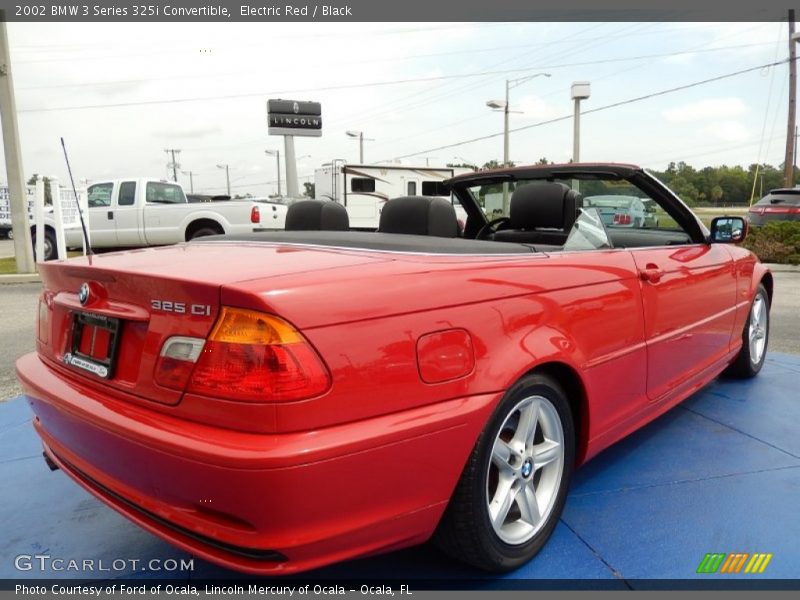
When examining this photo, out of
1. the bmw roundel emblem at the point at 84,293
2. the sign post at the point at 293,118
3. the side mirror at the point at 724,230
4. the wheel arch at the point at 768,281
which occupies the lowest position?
the wheel arch at the point at 768,281

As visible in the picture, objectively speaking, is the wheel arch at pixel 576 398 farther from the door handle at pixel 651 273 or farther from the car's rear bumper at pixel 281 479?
the door handle at pixel 651 273

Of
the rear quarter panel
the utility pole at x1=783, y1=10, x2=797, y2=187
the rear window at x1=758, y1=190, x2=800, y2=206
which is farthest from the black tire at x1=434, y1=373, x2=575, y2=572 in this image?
the utility pole at x1=783, y1=10, x2=797, y2=187

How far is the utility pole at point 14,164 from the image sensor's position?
11898 millimetres

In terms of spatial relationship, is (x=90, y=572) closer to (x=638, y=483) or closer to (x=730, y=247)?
(x=638, y=483)

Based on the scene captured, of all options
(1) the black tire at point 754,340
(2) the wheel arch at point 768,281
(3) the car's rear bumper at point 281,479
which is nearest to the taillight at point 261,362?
(3) the car's rear bumper at point 281,479

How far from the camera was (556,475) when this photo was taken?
2199mm

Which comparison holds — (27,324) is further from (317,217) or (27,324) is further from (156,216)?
(156,216)

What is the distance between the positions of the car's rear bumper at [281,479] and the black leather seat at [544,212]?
1491 millimetres

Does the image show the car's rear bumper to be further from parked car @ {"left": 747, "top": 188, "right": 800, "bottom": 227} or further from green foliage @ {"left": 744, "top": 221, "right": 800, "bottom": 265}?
parked car @ {"left": 747, "top": 188, "right": 800, "bottom": 227}

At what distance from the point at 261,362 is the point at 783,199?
53.1 ft

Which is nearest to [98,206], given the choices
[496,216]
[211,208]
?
[211,208]

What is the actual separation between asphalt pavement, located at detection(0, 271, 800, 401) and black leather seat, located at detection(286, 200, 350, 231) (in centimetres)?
251

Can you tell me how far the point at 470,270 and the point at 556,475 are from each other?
2.93ft

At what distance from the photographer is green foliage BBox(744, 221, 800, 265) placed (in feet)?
40.8
